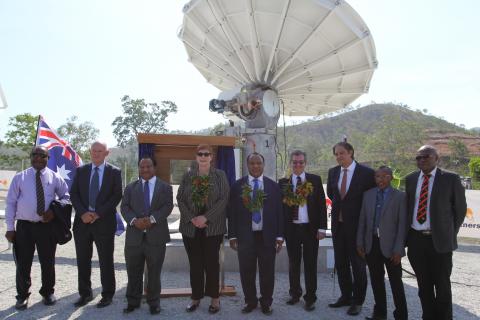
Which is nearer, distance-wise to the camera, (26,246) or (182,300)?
(26,246)

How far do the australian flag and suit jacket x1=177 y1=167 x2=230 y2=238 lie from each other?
511 centimetres

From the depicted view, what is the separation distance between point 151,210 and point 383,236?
283 cm

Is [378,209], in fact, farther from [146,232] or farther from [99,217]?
[99,217]

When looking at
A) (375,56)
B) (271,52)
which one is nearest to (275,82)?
(271,52)

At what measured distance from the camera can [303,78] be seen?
10.7 meters

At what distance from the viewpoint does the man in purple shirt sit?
204 inches

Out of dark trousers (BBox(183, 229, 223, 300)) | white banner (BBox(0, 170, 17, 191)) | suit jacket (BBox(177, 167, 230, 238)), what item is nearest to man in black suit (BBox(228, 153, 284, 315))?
suit jacket (BBox(177, 167, 230, 238))

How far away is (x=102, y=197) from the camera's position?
5.26 metres

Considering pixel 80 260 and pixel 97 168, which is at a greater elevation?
pixel 97 168

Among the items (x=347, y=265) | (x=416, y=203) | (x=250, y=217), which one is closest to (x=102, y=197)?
(x=250, y=217)

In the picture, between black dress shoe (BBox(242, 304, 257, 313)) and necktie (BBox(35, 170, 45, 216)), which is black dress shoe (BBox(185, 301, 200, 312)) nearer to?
black dress shoe (BBox(242, 304, 257, 313))

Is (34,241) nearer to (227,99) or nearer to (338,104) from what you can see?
(227,99)

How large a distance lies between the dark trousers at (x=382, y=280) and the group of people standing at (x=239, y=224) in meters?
0.01

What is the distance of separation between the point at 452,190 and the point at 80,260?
4672mm
